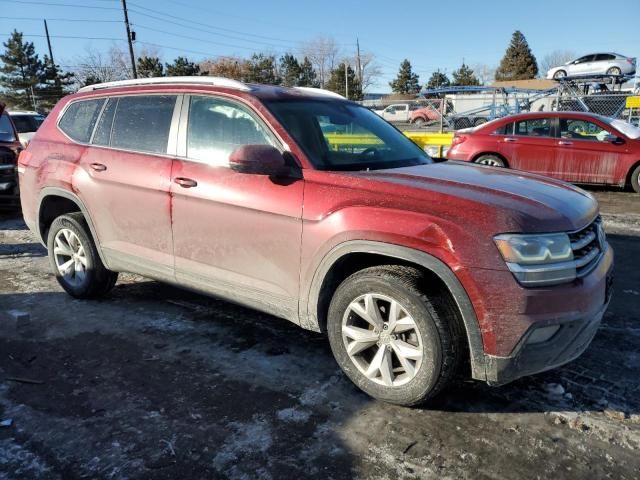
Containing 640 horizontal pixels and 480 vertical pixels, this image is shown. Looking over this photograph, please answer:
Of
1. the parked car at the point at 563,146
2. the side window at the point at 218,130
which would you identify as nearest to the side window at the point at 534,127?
the parked car at the point at 563,146

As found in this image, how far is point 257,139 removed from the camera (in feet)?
11.3

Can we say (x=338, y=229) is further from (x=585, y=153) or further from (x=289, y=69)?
(x=289, y=69)

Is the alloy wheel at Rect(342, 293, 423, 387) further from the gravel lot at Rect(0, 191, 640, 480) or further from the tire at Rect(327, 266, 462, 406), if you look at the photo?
the gravel lot at Rect(0, 191, 640, 480)

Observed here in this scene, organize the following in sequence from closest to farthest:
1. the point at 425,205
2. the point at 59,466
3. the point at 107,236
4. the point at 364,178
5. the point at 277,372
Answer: the point at 59,466, the point at 425,205, the point at 364,178, the point at 277,372, the point at 107,236

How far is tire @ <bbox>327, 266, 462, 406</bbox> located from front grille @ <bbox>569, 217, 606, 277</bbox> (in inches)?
28.2

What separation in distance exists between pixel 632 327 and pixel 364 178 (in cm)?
247

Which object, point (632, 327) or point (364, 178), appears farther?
point (632, 327)

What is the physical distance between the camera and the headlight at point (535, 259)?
2.49 meters

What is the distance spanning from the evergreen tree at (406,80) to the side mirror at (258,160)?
77.1 meters

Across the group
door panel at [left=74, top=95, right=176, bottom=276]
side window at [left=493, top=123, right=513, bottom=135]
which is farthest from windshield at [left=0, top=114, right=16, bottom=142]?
side window at [left=493, top=123, right=513, bottom=135]

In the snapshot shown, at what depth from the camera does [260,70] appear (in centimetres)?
5600

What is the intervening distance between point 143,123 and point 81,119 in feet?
2.93

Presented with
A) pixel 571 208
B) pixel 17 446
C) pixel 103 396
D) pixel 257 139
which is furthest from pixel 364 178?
pixel 17 446

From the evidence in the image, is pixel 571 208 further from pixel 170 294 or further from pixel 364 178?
pixel 170 294
